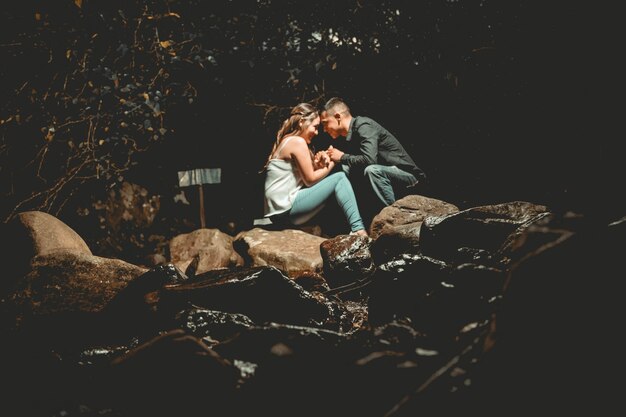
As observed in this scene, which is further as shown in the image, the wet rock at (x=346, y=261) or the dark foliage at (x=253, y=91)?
the dark foliage at (x=253, y=91)

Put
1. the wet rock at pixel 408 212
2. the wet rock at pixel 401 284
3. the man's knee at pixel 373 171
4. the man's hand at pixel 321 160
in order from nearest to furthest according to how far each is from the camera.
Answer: the wet rock at pixel 401 284, the wet rock at pixel 408 212, the man's knee at pixel 373 171, the man's hand at pixel 321 160

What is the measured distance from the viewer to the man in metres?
5.96

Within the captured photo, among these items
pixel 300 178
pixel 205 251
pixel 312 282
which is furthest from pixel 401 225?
pixel 205 251

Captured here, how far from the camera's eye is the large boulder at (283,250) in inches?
196

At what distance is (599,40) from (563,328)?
8.42 feet

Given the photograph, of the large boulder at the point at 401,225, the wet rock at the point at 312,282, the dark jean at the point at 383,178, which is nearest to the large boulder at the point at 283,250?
the wet rock at the point at 312,282

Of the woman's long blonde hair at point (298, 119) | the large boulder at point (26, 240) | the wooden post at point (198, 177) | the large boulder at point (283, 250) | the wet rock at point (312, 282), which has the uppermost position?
the woman's long blonde hair at point (298, 119)

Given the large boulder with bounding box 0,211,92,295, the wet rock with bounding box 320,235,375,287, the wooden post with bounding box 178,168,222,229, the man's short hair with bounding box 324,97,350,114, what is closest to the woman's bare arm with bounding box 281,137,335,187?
the man's short hair with bounding box 324,97,350,114

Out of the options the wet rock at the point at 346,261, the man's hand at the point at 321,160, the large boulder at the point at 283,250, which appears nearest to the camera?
the wet rock at the point at 346,261

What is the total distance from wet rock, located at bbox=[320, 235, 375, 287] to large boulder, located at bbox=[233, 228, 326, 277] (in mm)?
195

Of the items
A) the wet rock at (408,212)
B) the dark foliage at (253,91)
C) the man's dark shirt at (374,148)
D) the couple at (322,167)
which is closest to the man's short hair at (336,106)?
the couple at (322,167)

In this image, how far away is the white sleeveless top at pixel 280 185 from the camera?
5.93 meters

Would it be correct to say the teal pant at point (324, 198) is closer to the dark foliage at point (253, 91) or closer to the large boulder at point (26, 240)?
the dark foliage at point (253, 91)

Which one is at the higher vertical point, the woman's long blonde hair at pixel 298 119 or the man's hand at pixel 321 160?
the woman's long blonde hair at pixel 298 119
